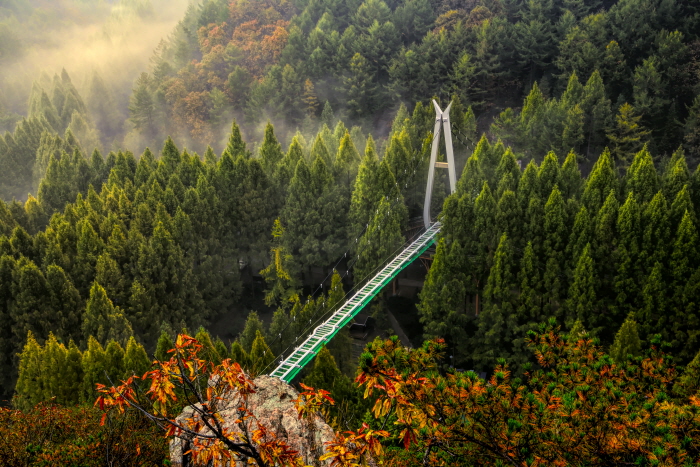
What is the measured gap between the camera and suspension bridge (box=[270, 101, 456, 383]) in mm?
24827

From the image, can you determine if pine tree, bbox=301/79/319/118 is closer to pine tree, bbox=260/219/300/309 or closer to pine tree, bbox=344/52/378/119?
pine tree, bbox=344/52/378/119

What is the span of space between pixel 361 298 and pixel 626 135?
24623mm

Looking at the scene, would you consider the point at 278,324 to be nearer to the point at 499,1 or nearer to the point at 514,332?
the point at 514,332

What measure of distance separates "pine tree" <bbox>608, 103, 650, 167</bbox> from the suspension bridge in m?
13.1

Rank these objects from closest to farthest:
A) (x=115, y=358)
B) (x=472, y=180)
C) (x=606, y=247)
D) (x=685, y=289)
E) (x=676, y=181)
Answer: (x=115, y=358)
(x=685, y=289)
(x=606, y=247)
(x=676, y=181)
(x=472, y=180)

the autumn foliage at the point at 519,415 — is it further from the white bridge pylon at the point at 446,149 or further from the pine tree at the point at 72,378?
the white bridge pylon at the point at 446,149

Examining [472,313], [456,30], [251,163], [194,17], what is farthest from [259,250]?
[194,17]

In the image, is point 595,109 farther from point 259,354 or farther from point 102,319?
point 102,319

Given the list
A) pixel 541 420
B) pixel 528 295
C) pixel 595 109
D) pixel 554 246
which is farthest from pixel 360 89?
pixel 541 420

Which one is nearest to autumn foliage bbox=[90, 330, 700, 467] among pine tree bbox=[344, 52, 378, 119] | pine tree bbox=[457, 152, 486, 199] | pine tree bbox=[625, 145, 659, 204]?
pine tree bbox=[625, 145, 659, 204]

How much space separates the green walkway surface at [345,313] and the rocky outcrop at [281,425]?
12007mm

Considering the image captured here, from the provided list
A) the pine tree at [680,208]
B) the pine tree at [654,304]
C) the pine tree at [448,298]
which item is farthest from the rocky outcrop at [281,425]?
the pine tree at [680,208]

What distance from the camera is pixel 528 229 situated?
98.8 ft

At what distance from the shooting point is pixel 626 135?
41.6m
